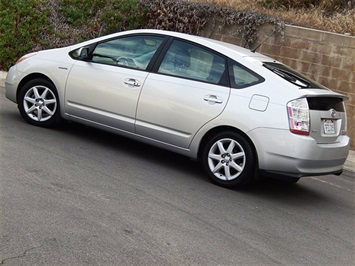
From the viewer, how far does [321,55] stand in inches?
404

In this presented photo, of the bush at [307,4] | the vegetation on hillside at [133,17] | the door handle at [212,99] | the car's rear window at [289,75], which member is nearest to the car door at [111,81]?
the door handle at [212,99]

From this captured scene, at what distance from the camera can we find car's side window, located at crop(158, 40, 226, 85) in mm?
6371

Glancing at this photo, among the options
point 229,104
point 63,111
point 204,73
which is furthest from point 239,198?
point 63,111

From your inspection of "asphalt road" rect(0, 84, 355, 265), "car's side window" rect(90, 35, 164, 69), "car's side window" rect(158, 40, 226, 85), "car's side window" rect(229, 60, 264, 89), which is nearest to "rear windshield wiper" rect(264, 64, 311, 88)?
"car's side window" rect(229, 60, 264, 89)

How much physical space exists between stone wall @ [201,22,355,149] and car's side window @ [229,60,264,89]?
417cm

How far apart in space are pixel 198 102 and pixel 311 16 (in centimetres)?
613

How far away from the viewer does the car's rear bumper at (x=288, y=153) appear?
18.9 ft

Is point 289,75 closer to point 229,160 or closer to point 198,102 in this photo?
point 198,102

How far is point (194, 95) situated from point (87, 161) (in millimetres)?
1444

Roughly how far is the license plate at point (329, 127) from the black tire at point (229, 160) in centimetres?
86

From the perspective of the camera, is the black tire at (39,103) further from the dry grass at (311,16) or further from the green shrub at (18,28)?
the dry grass at (311,16)

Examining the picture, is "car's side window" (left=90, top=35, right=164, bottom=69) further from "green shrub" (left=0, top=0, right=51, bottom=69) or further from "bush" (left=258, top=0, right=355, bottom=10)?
"bush" (left=258, top=0, right=355, bottom=10)

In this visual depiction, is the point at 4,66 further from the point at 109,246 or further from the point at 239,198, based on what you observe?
the point at 109,246

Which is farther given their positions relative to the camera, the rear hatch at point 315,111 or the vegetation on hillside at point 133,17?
the vegetation on hillside at point 133,17
